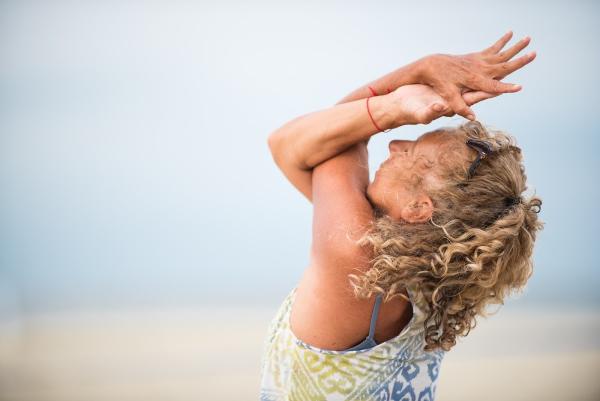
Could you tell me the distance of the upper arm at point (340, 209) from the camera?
84.4 inches

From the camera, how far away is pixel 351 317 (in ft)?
7.22

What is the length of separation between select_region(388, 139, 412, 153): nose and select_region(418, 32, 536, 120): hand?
21cm

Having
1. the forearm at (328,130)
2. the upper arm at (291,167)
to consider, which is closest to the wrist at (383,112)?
the forearm at (328,130)

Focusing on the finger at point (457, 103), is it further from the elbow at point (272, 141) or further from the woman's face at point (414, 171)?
the elbow at point (272, 141)

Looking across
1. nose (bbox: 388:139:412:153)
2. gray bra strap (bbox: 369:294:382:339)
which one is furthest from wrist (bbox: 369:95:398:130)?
gray bra strap (bbox: 369:294:382:339)

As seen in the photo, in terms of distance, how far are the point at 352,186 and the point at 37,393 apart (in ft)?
16.4

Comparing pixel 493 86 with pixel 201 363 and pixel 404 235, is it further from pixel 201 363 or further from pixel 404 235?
pixel 201 363

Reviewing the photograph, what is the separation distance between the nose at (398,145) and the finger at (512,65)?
1.21 feet

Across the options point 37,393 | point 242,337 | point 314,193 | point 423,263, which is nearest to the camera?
point 423,263

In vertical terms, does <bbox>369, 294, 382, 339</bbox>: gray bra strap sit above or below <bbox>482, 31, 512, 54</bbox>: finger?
below

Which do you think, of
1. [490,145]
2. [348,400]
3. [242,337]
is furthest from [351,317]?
[242,337]

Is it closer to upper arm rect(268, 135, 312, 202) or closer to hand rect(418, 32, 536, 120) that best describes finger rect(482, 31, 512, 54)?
hand rect(418, 32, 536, 120)

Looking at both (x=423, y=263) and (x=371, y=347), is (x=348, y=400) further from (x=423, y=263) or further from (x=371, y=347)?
(x=423, y=263)

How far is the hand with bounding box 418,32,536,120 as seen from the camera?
6.99 feet
